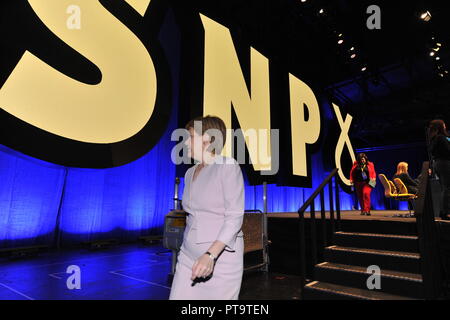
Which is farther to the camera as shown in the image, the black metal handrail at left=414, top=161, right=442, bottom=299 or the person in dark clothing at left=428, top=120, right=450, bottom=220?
the person in dark clothing at left=428, top=120, right=450, bottom=220

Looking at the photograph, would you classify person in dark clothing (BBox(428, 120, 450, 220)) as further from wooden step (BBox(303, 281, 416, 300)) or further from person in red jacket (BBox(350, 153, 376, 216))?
person in red jacket (BBox(350, 153, 376, 216))

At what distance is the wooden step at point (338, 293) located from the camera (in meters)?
2.90

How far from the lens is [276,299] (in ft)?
10.4

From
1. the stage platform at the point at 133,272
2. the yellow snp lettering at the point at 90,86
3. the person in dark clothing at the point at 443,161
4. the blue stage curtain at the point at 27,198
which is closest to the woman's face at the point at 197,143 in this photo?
the stage platform at the point at 133,272

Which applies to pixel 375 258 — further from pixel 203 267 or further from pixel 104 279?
pixel 104 279

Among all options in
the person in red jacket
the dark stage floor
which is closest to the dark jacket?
the person in red jacket

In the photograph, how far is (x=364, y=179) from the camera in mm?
6129

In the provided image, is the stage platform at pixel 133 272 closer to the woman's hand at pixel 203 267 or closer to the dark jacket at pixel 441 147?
the dark jacket at pixel 441 147

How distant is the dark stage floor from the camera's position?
3.00 meters

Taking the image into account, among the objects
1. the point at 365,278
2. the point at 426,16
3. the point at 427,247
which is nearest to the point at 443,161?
the point at 427,247

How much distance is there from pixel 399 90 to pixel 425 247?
41.4 feet

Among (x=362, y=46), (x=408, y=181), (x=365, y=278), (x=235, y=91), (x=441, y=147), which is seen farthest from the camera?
(x=362, y=46)

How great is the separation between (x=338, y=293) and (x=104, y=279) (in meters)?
2.78

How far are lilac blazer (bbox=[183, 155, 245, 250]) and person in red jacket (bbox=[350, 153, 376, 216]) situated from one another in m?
5.63
